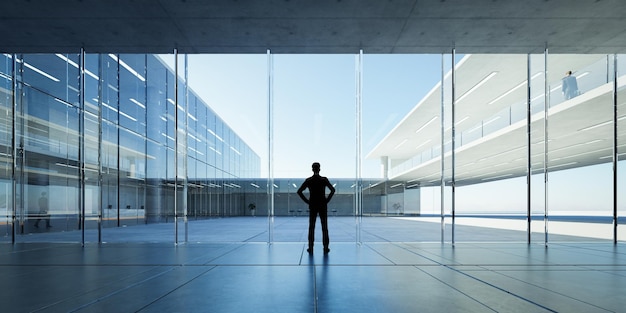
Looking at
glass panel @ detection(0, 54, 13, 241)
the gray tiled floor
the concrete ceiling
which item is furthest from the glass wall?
the gray tiled floor

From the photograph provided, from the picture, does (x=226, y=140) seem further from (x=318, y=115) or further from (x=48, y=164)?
(x=318, y=115)

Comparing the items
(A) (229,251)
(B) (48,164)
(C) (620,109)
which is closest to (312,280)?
(A) (229,251)

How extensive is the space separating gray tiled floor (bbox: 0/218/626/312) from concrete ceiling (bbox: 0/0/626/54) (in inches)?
187

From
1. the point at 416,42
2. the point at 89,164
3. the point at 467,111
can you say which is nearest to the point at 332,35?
the point at 416,42

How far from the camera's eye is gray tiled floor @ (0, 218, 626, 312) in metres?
3.93

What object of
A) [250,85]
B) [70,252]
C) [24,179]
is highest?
[250,85]

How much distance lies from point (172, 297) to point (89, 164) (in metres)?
14.3

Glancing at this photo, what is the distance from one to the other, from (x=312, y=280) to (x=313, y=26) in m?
5.46

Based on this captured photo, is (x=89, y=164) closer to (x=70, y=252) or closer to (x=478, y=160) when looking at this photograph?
(x=70, y=252)

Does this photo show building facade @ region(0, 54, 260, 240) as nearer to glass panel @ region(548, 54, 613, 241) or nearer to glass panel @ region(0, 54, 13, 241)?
glass panel @ region(0, 54, 13, 241)

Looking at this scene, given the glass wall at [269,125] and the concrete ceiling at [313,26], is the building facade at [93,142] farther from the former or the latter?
the concrete ceiling at [313,26]

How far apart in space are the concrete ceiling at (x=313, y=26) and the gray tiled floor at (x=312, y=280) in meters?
4.74

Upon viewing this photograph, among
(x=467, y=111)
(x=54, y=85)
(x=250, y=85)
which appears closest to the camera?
(x=250, y=85)

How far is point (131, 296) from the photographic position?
427cm
